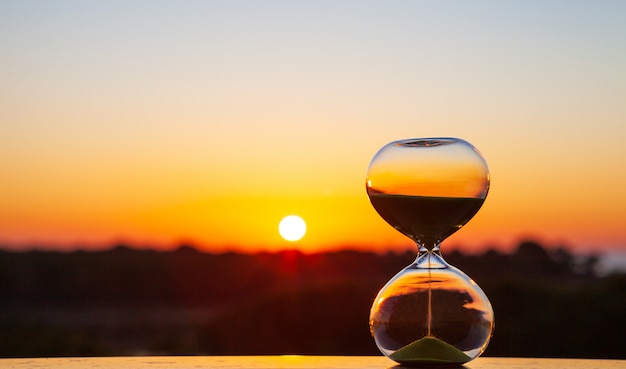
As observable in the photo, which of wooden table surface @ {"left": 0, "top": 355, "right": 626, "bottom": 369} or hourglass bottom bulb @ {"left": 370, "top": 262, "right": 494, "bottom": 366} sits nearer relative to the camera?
hourglass bottom bulb @ {"left": 370, "top": 262, "right": 494, "bottom": 366}

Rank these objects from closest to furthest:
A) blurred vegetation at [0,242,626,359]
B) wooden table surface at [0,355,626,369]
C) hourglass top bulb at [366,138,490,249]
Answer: hourglass top bulb at [366,138,490,249] → wooden table surface at [0,355,626,369] → blurred vegetation at [0,242,626,359]

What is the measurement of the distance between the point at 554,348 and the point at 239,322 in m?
4.08

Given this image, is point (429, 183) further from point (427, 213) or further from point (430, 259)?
point (430, 259)

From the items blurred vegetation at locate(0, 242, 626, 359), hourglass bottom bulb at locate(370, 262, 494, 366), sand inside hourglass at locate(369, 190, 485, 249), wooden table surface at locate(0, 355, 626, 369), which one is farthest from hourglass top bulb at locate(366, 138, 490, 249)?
blurred vegetation at locate(0, 242, 626, 359)

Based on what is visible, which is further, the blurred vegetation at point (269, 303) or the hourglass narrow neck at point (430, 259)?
the blurred vegetation at point (269, 303)

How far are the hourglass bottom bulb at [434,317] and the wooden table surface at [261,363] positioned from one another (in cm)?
9

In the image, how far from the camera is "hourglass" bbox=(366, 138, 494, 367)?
2.11 m

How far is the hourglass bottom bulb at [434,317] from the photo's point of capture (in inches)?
83.1

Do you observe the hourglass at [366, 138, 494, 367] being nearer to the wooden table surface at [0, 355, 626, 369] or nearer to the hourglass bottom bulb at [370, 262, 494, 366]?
the hourglass bottom bulb at [370, 262, 494, 366]

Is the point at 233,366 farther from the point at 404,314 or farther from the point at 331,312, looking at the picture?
A: the point at 331,312

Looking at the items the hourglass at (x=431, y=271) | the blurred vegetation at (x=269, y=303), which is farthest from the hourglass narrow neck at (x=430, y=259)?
the blurred vegetation at (x=269, y=303)

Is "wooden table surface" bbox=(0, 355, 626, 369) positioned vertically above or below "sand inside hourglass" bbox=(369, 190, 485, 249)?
below

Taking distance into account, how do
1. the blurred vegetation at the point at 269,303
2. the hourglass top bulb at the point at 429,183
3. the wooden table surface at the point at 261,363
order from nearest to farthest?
the hourglass top bulb at the point at 429,183 < the wooden table surface at the point at 261,363 < the blurred vegetation at the point at 269,303

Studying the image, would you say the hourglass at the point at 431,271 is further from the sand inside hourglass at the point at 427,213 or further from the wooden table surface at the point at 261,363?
the wooden table surface at the point at 261,363
